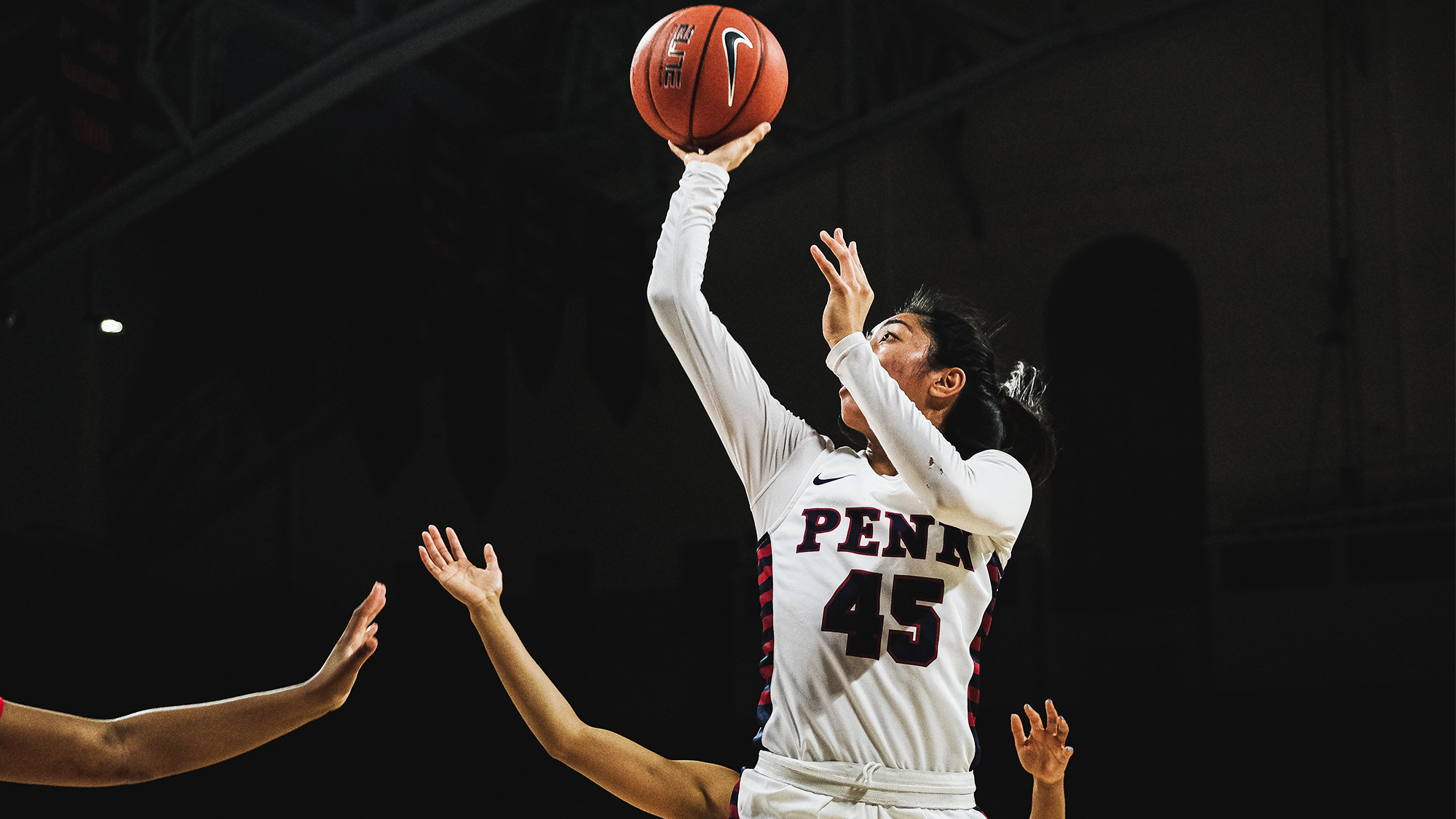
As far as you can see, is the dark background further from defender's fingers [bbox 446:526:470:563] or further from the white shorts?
the white shorts

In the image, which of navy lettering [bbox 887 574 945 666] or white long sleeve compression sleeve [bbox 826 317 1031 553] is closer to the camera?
white long sleeve compression sleeve [bbox 826 317 1031 553]

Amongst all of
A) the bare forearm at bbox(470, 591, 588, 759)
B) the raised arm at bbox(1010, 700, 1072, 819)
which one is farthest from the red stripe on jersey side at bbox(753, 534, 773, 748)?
the raised arm at bbox(1010, 700, 1072, 819)

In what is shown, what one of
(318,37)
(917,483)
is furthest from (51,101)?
(917,483)

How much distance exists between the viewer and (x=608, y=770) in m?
2.51

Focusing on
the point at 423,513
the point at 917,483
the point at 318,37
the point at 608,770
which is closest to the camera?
the point at 917,483

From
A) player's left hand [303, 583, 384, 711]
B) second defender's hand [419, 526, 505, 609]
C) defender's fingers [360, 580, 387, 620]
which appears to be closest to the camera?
player's left hand [303, 583, 384, 711]

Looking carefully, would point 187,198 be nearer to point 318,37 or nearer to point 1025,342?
point 318,37

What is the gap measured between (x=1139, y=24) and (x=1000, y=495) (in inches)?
311

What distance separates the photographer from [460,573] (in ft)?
8.52

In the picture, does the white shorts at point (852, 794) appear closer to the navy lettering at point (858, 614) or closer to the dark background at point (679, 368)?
the navy lettering at point (858, 614)

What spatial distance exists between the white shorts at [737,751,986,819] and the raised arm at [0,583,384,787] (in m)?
0.86

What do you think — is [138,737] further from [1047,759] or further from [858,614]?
[1047,759]

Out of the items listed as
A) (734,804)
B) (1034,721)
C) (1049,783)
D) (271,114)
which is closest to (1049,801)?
(1049,783)

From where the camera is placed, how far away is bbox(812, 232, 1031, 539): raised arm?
2258mm
